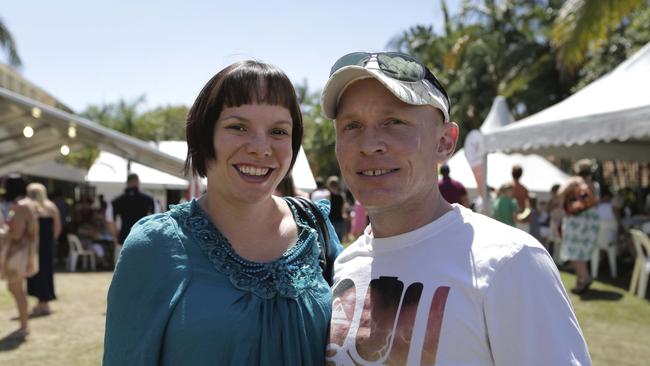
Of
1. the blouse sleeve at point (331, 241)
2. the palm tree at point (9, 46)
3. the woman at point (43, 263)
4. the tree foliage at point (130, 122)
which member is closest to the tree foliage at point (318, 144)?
the tree foliage at point (130, 122)

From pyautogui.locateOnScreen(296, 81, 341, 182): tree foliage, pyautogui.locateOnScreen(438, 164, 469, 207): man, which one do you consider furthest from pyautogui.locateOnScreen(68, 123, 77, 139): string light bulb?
pyautogui.locateOnScreen(296, 81, 341, 182): tree foliage

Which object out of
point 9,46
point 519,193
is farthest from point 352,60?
point 9,46

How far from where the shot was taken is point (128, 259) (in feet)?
5.69

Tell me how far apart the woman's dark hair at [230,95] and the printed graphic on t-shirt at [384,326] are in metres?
0.67

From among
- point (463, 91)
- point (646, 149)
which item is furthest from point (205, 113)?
point (463, 91)

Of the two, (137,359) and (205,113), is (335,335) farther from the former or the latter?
(205,113)

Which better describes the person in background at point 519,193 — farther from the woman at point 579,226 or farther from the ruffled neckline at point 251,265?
the ruffled neckline at point 251,265

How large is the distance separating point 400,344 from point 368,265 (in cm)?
29

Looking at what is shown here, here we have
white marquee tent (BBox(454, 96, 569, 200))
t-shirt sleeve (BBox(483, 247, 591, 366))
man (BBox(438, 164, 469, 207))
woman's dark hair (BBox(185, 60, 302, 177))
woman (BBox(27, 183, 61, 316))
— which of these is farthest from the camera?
white marquee tent (BBox(454, 96, 569, 200))

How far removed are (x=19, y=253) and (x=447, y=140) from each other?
21.7ft

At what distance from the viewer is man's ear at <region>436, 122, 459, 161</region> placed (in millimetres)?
1731

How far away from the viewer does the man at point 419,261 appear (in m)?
1.32

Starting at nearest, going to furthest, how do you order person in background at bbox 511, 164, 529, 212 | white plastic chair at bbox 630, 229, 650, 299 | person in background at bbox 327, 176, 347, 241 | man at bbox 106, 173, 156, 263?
white plastic chair at bbox 630, 229, 650, 299 → person in background at bbox 511, 164, 529, 212 → man at bbox 106, 173, 156, 263 → person in background at bbox 327, 176, 347, 241

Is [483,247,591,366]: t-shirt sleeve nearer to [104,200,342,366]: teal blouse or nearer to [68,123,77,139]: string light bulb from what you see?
[104,200,342,366]: teal blouse
